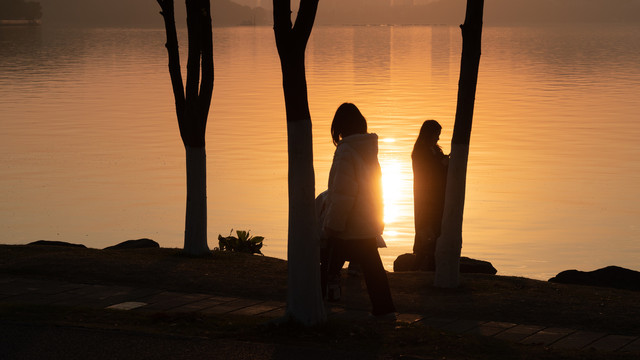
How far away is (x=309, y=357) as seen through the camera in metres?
7.87

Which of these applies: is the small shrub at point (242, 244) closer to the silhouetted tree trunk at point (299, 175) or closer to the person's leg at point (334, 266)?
the person's leg at point (334, 266)

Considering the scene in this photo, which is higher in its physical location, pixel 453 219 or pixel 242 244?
pixel 242 244

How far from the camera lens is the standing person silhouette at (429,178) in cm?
1200

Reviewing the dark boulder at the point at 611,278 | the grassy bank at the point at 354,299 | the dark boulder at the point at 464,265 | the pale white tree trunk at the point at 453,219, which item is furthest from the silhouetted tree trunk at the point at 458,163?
the dark boulder at the point at 611,278

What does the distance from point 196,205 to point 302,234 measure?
4579mm

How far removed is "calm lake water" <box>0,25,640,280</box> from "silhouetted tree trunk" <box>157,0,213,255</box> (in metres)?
4.78

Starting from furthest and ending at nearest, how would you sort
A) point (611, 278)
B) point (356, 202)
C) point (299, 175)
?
point (611, 278) → point (356, 202) → point (299, 175)

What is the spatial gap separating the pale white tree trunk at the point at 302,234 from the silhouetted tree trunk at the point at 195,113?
172 inches

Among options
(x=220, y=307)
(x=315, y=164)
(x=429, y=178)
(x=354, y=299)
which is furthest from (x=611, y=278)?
(x=315, y=164)

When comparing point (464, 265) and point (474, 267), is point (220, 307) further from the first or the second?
point (474, 267)

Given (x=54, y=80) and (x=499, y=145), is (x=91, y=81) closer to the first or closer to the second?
(x=54, y=80)

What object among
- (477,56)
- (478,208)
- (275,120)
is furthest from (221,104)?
(477,56)

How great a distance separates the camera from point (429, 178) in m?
12.1

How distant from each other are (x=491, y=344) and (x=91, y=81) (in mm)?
51546
